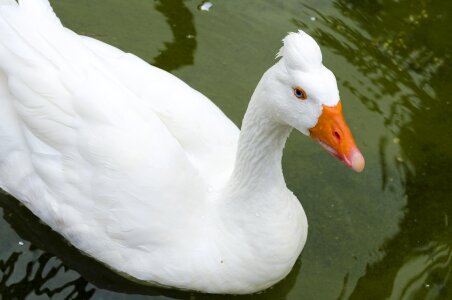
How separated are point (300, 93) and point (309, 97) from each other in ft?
0.17

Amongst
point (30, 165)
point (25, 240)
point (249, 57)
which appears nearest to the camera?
point (30, 165)

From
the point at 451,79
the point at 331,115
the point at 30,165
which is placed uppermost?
the point at 331,115

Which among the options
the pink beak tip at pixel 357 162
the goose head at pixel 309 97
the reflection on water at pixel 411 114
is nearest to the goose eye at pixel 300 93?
the goose head at pixel 309 97

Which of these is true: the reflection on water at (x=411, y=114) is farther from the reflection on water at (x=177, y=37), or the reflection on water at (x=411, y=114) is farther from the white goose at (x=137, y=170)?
the reflection on water at (x=177, y=37)

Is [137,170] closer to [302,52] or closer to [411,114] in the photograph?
[302,52]

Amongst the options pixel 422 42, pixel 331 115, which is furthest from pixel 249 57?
pixel 331 115

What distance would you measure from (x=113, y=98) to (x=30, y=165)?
66cm

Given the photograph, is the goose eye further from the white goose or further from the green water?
the green water

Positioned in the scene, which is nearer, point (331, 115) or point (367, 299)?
point (331, 115)

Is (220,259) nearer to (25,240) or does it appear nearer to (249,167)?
(249,167)

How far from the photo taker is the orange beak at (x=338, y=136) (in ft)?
10.7

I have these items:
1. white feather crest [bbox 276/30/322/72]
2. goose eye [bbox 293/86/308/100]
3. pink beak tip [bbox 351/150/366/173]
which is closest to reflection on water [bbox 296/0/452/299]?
pink beak tip [bbox 351/150/366/173]

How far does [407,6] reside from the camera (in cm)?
630

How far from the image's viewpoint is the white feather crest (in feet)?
10.3
